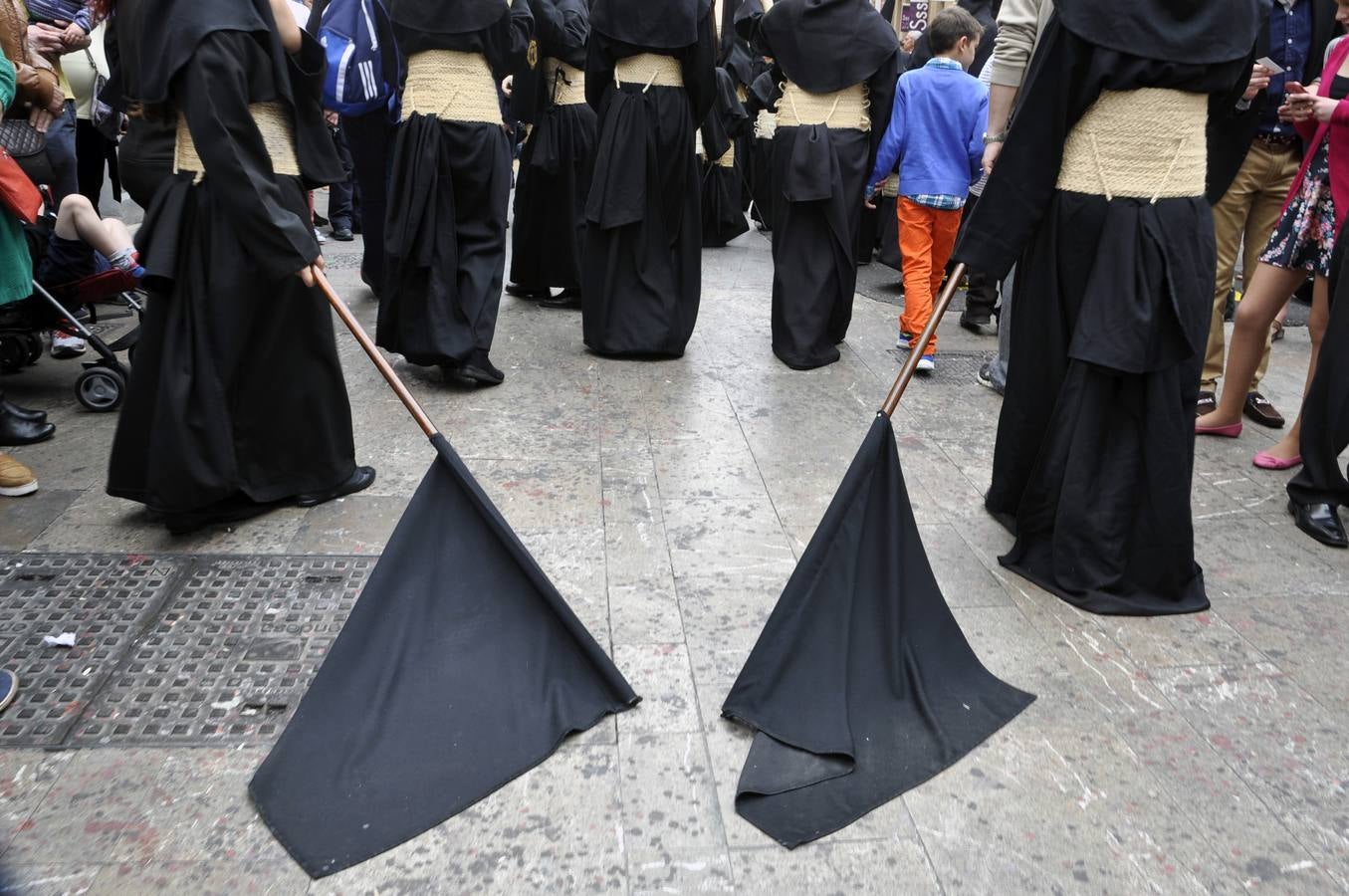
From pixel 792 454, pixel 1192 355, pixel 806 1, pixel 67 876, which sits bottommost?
pixel 792 454

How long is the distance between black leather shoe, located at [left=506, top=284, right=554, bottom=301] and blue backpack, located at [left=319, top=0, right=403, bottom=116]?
2077mm

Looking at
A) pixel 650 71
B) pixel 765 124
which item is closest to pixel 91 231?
pixel 650 71

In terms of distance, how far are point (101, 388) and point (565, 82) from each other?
355 centimetres

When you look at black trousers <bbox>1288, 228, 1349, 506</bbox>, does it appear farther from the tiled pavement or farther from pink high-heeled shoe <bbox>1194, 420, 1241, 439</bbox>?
pink high-heeled shoe <bbox>1194, 420, 1241, 439</bbox>

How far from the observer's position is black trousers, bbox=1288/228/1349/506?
4.16 meters

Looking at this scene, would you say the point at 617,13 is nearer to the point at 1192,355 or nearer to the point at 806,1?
the point at 806,1

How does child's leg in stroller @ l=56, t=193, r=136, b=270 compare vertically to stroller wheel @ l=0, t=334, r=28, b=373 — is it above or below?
above

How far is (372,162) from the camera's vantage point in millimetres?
A: 6461

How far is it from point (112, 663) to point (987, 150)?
3.48m

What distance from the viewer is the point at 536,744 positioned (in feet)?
8.71

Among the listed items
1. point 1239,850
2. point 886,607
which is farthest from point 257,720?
point 1239,850

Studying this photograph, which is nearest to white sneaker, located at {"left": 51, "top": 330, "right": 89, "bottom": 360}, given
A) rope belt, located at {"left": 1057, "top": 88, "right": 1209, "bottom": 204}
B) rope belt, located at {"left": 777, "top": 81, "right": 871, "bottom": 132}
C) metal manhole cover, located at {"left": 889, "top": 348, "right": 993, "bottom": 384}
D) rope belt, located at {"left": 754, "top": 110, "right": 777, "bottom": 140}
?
rope belt, located at {"left": 777, "top": 81, "right": 871, "bottom": 132}

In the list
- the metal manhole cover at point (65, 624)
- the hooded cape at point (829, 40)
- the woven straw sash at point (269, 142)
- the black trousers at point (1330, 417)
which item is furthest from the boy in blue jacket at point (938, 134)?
the metal manhole cover at point (65, 624)

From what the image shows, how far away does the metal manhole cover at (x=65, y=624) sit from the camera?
2760 mm
